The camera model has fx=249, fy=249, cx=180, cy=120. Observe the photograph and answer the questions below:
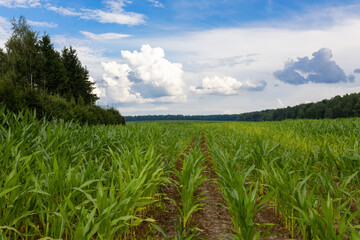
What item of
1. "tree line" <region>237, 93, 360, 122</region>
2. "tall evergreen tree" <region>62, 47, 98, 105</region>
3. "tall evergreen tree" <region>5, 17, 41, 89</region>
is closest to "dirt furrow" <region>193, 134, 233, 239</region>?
"tall evergreen tree" <region>5, 17, 41, 89</region>

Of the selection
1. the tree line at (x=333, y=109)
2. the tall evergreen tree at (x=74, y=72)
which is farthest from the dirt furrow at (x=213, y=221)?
the tree line at (x=333, y=109)

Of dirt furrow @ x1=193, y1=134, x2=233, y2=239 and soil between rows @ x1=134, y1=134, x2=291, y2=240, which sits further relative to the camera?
dirt furrow @ x1=193, y1=134, x2=233, y2=239

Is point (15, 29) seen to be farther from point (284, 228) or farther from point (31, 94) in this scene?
point (284, 228)

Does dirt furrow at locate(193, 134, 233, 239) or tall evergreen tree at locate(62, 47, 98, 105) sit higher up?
tall evergreen tree at locate(62, 47, 98, 105)

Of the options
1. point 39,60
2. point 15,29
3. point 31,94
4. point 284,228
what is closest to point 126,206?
point 284,228

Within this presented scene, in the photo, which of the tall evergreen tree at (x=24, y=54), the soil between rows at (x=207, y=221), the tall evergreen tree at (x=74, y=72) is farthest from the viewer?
the tall evergreen tree at (x=74, y=72)

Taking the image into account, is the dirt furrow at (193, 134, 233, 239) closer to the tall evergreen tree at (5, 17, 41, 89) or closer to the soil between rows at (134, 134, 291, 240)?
the soil between rows at (134, 134, 291, 240)

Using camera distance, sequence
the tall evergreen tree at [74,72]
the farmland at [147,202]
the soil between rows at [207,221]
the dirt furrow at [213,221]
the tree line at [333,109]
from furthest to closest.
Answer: the tree line at [333,109], the tall evergreen tree at [74,72], the dirt furrow at [213,221], the soil between rows at [207,221], the farmland at [147,202]

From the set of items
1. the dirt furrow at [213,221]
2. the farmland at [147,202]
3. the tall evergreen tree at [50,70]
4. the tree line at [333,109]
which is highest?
the tall evergreen tree at [50,70]

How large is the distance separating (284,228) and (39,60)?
39.7m

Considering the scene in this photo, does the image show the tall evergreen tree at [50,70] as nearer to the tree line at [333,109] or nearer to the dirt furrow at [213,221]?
the dirt furrow at [213,221]

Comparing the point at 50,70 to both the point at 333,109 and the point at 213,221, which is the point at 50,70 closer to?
the point at 213,221

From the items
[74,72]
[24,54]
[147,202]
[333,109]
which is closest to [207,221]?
[147,202]

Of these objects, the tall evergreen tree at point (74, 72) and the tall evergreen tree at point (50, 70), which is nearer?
the tall evergreen tree at point (50, 70)
